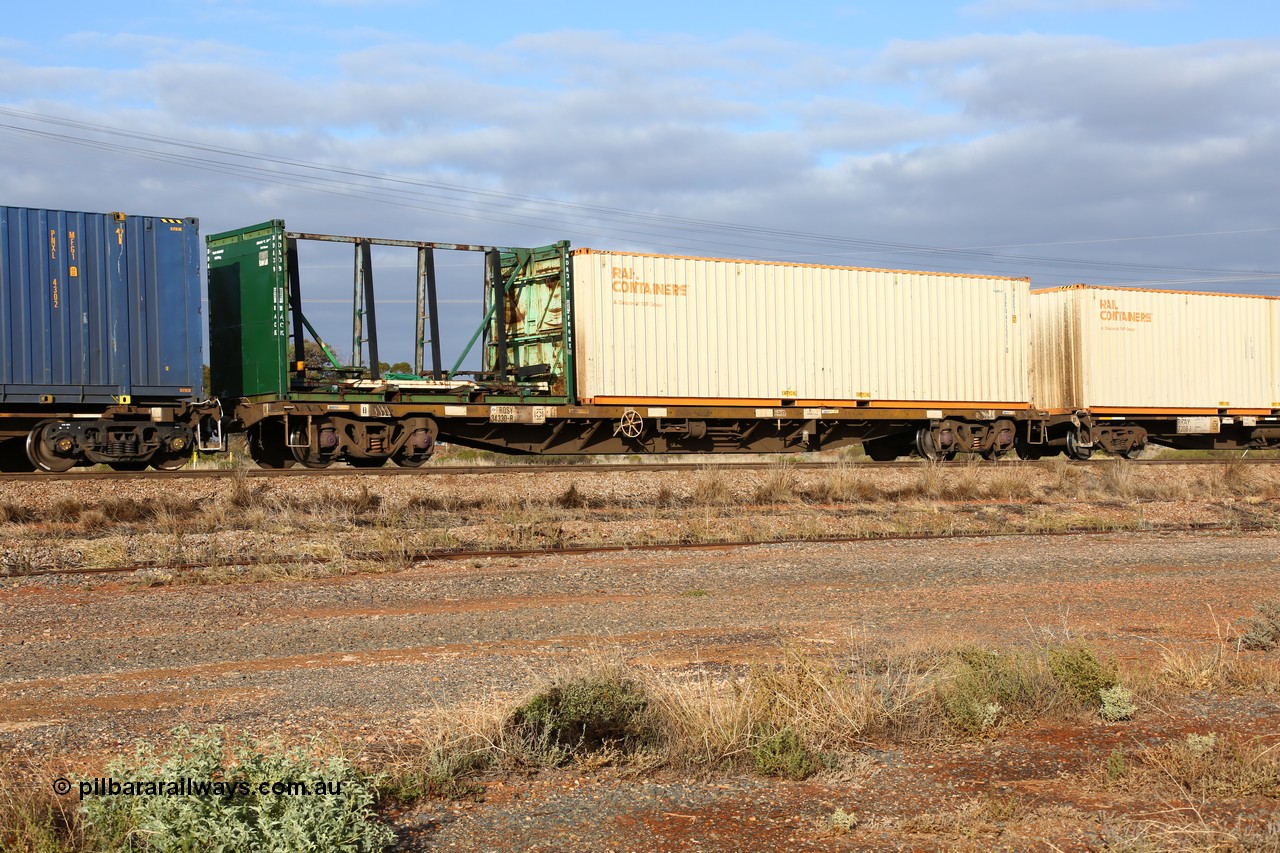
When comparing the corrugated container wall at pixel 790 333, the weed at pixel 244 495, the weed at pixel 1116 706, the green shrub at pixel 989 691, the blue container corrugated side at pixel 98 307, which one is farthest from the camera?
the corrugated container wall at pixel 790 333

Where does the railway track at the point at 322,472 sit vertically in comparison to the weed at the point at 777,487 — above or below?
above

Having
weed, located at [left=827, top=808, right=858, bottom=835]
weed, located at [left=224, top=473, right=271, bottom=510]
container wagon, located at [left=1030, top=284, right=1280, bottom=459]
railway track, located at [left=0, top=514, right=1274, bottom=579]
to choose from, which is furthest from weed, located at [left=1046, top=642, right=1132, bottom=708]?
container wagon, located at [left=1030, top=284, right=1280, bottom=459]

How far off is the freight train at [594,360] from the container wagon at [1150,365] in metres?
0.05

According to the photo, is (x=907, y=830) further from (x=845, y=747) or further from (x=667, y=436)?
(x=667, y=436)

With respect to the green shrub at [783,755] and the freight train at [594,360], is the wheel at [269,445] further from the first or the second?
the green shrub at [783,755]

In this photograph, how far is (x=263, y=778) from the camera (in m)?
3.92

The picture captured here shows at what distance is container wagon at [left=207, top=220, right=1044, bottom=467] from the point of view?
16938 mm

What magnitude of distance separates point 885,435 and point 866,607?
13.6 m

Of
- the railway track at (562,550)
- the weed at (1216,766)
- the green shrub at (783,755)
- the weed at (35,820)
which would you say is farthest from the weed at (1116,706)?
the railway track at (562,550)

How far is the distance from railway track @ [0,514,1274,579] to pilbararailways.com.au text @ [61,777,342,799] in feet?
23.2

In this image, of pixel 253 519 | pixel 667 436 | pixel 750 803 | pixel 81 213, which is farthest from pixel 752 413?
pixel 750 803

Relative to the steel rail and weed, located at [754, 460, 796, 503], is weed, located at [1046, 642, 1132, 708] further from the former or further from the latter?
weed, located at [754, 460, 796, 503]

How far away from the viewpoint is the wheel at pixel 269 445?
57.2 feet

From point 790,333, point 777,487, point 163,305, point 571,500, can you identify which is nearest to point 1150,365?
point 790,333
